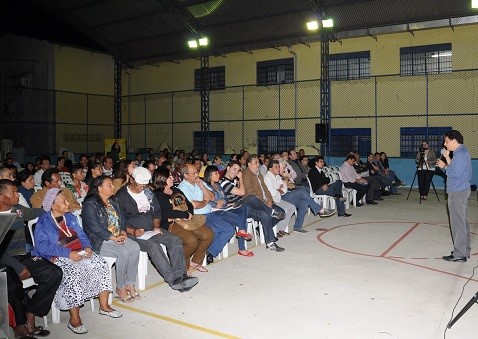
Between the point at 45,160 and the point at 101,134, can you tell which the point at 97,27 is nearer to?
the point at 101,134

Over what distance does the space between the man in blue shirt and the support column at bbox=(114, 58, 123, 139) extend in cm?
1825

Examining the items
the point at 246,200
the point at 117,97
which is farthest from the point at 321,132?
the point at 117,97

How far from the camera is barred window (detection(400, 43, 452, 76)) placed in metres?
15.8

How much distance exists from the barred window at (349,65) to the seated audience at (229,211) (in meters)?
12.0

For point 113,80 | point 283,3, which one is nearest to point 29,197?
point 283,3

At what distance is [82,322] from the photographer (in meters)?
3.96

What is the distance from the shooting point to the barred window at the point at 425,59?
1575 cm

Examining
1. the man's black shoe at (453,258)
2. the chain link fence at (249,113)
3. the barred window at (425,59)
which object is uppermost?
the barred window at (425,59)

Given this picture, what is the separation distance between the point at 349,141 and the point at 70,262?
582 inches

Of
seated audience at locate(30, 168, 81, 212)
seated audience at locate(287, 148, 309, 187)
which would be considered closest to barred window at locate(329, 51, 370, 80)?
seated audience at locate(287, 148, 309, 187)

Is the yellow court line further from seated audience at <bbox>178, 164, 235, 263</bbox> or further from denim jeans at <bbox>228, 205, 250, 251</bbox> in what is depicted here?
denim jeans at <bbox>228, 205, 250, 251</bbox>

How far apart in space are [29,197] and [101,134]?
16.5 m

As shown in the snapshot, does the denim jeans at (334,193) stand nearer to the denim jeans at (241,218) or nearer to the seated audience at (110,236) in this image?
the denim jeans at (241,218)

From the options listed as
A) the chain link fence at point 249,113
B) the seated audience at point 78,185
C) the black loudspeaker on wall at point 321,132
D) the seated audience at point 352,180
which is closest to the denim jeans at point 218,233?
the seated audience at point 78,185
